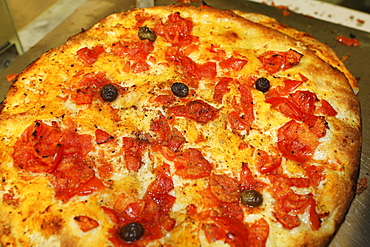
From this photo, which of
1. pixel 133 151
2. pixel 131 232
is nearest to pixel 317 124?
pixel 133 151

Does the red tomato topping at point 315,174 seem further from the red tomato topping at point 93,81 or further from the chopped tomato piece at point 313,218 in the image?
the red tomato topping at point 93,81

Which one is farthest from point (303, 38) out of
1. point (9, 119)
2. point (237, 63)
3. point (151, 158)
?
point (9, 119)

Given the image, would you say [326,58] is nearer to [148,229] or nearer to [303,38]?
[303,38]

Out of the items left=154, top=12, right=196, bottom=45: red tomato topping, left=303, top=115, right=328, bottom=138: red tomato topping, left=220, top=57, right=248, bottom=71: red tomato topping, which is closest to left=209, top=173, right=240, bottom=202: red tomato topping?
left=303, top=115, right=328, bottom=138: red tomato topping

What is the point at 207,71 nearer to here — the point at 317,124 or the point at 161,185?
the point at 317,124

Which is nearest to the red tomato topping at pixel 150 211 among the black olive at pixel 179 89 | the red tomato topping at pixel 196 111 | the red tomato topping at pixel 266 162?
the red tomato topping at pixel 196 111

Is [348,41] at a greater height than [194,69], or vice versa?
[194,69]
